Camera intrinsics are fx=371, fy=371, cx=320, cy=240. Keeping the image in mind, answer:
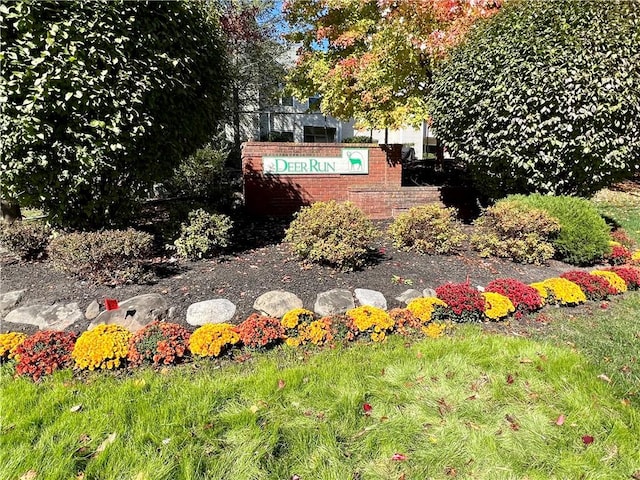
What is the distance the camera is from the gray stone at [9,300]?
3.69 m

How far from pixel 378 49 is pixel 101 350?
7523mm

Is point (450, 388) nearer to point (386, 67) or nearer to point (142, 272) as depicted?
point (142, 272)

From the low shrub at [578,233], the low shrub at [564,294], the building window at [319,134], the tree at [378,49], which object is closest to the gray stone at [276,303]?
the low shrub at [564,294]

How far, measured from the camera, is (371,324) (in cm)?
334

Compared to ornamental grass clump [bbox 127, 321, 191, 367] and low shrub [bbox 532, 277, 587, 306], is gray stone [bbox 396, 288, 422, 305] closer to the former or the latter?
low shrub [bbox 532, 277, 587, 306]

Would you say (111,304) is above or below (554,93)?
below

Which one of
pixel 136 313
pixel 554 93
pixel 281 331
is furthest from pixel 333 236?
pixel 554 93

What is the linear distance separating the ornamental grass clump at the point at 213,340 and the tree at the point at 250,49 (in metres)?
11.3

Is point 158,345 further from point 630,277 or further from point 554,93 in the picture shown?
point 554,93

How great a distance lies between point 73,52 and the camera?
362 centimetres

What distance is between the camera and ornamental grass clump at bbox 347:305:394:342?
3322 millimetres

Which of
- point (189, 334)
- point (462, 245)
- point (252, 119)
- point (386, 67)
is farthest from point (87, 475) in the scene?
point (252, 119)

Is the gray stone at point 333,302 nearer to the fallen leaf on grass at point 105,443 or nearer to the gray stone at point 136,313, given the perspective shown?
the gray stone at point 136,313

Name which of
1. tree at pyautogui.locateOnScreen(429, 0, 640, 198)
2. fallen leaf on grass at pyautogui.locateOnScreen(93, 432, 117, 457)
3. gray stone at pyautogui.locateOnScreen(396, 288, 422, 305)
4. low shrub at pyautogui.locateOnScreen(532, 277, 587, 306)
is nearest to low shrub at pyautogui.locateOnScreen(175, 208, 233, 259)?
gray stone at pyautogui.locateOnScreen(396, 288, 422, 305)
